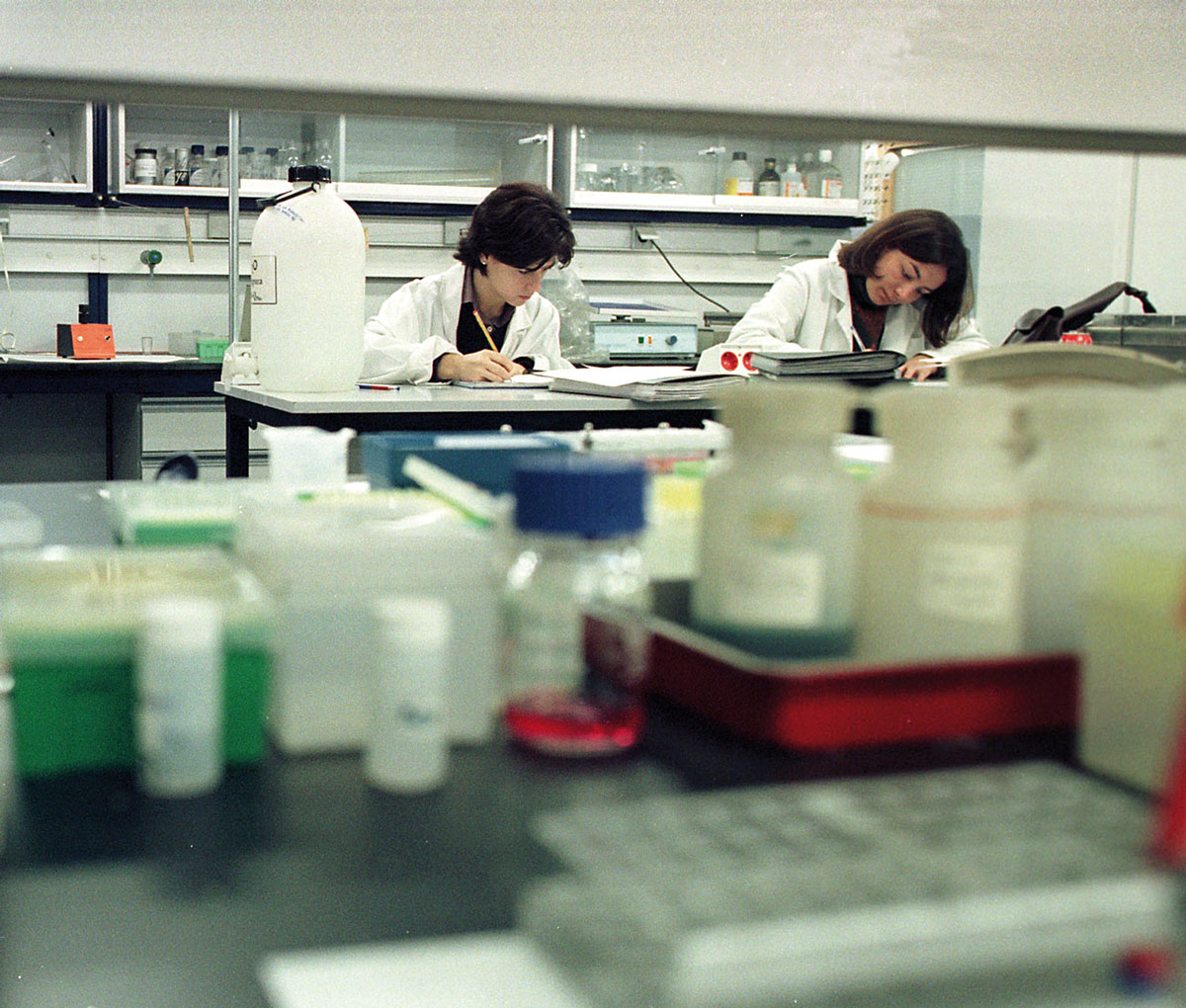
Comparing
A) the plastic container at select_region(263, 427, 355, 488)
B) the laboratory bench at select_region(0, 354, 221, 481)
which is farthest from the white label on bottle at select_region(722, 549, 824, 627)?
the laboratory bench at select_region(0, 354, 221, 481)

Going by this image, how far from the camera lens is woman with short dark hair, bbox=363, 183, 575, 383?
10.2 ft

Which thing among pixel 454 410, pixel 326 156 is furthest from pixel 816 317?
pixel 326 156

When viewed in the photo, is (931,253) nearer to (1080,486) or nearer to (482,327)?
(482,327)

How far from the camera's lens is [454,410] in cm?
254

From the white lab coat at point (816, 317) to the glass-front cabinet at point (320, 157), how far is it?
5.19 feet

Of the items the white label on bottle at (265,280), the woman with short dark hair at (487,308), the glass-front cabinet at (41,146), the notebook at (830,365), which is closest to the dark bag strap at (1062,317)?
the notebook at (830,365)

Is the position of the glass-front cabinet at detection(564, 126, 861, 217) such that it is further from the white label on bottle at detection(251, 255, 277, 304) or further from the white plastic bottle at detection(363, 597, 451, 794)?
the white plastic bottle at detection(363, 597, 451, 794)

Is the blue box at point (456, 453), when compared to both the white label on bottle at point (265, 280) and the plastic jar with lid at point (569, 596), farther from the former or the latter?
the white label on bottle at point (265, 280)

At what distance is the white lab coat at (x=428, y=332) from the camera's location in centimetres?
311

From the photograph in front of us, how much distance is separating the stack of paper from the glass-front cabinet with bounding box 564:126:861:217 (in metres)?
2.45

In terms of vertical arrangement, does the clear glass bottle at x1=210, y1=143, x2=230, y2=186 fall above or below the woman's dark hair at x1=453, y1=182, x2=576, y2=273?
above

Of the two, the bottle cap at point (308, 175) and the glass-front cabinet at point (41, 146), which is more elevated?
the glass-front cabinet at point (41, 146)

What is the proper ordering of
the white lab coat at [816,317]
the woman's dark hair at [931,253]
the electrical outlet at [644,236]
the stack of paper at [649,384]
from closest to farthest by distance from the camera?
the stack of paper at [649,384] < the woman's dark hair at [931,253] < the white lab coat at [816,317] < the electrical outlet at [644,236]

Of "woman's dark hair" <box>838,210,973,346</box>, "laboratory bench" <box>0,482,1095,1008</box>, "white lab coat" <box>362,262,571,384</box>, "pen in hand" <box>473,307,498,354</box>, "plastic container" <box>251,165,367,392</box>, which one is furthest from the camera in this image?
"pen in hand" <box>473,307,498,354</box>
